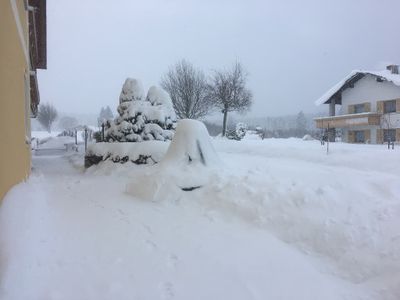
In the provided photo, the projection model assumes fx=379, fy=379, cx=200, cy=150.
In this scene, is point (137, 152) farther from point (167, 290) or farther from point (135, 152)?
point (167, 290)

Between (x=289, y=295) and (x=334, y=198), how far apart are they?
2.40 metres

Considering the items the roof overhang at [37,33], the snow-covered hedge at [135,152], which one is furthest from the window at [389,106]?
the roof overhang at [37,33]

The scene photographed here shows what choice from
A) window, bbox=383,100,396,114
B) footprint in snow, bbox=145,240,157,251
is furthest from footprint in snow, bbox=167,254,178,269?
window, bbox=383,100,396,114

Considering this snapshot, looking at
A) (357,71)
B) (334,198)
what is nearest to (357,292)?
(334,198)

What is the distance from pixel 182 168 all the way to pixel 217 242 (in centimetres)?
294

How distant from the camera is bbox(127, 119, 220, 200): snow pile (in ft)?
22.7

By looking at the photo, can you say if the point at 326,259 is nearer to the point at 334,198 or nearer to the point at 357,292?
the point at 357,292

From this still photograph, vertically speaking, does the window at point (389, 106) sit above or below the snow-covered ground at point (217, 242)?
above

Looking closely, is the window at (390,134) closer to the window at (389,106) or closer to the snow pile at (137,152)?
the window at (389,106)

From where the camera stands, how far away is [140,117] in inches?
492

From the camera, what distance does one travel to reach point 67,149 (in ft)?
94.7

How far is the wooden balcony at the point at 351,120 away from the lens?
29.4 metres

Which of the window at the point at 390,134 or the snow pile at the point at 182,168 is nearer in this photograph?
the snow pile at the point at 182,168

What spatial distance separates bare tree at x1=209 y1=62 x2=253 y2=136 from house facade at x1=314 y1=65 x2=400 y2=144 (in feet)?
22.4
